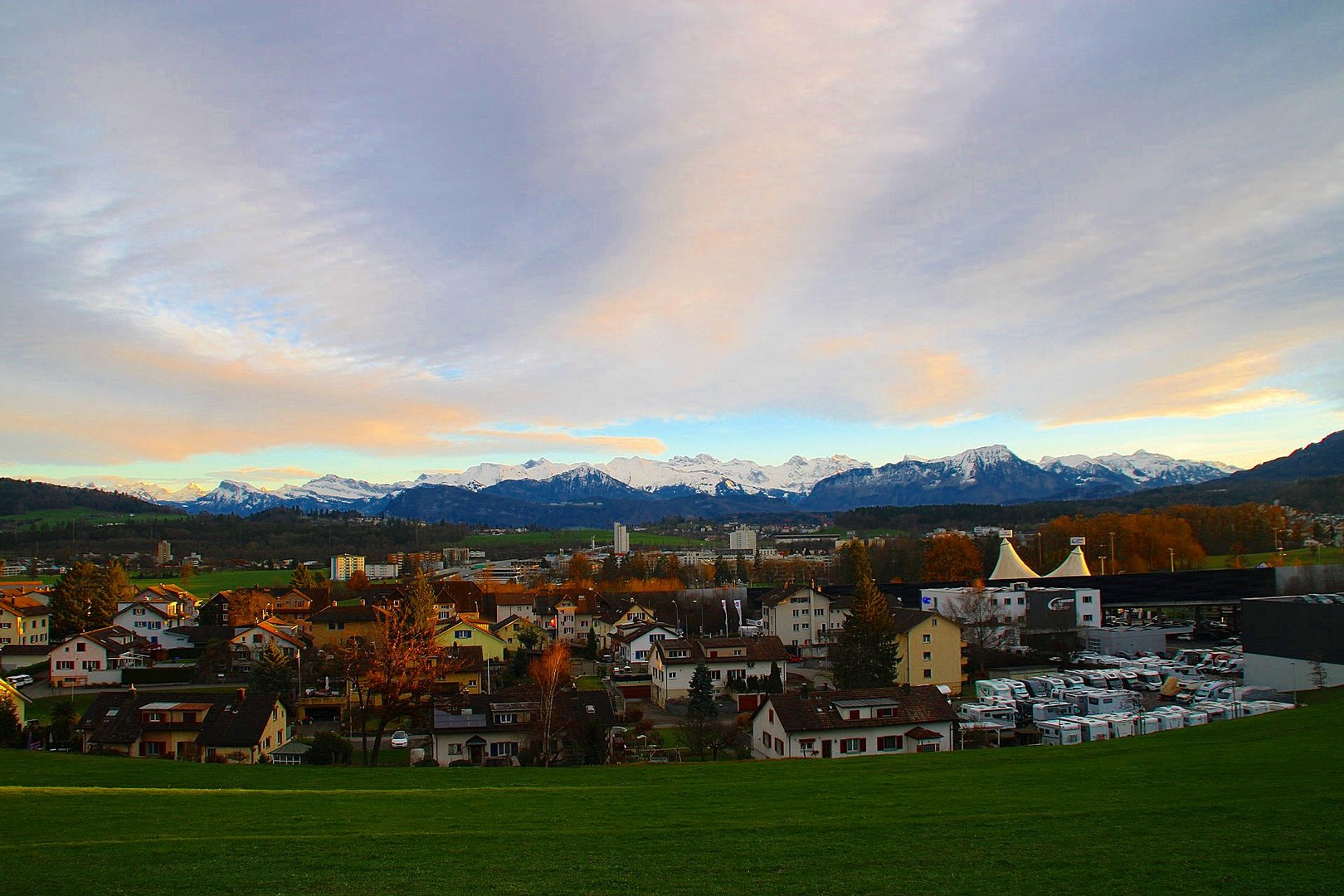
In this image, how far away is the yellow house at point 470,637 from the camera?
41594 millimetres

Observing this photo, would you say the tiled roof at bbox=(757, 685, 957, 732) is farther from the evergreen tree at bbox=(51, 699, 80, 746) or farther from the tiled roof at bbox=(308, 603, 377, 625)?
the tiled roof at bbox=(308, 603, 377, 625)

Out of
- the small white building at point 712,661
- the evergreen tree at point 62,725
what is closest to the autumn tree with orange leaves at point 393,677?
the evergreen tree at point 62,725

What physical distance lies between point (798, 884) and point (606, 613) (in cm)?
4871

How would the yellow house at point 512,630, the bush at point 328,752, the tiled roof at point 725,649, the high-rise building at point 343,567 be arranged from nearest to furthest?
the bush at point 328,752 < the tiled roof at point 725,649 < the yellow house at point 512,630 < the high-rise building at point 343,567

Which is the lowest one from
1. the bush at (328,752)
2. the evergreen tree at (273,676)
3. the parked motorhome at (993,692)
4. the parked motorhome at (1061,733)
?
the parked motorhome at (993,692)

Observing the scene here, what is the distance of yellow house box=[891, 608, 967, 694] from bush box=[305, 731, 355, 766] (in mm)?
22911

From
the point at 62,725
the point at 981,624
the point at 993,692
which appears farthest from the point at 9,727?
the point at 981,624

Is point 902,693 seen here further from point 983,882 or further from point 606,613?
point 606,613

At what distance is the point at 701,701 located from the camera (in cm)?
2836

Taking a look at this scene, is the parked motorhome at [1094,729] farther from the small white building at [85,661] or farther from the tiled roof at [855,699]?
the small white building at [85,661]

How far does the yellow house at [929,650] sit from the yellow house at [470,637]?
2026cm

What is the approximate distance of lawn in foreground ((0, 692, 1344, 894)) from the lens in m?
8.52

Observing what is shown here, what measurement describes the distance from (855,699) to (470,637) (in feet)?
80.3

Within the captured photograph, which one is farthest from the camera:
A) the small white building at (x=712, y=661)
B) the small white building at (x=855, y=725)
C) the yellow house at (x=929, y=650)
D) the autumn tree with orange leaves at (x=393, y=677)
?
the yellow house at (x=929, y=650)
